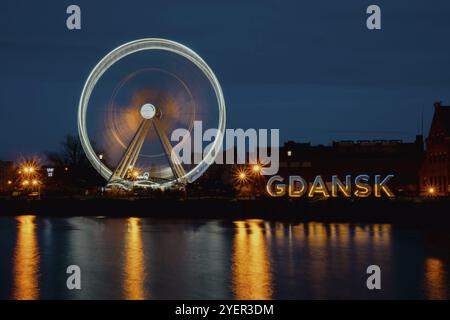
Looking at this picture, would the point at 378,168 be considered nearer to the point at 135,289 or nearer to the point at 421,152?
the point at 421,152

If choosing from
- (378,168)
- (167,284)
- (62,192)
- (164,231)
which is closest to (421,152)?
(378,168)

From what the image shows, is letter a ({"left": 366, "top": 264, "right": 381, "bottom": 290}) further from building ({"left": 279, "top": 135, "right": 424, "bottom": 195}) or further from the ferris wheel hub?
building ({"left": 279, "top": 135, "right": 424, "bottom": 195})

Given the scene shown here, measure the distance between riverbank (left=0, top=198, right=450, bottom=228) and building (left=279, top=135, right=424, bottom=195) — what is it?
42.0 meters

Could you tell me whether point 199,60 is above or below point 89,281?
above

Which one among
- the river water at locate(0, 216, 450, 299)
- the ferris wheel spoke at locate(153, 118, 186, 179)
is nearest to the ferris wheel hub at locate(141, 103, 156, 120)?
the ferris wheel spoke at locate(153, 118, 186, 179)

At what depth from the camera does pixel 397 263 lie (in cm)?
2917

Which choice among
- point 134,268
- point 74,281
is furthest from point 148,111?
point 74,281

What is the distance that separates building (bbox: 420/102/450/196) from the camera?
260 feet

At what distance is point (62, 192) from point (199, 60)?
167 ft

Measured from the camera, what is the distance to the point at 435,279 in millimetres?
24750

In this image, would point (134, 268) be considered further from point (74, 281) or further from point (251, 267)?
point (251, 267)

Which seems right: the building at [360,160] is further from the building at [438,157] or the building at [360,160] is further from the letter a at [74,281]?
the letter a at [74,281]

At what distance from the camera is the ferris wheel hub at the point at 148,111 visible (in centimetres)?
6122

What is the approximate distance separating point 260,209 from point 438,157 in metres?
30.4
